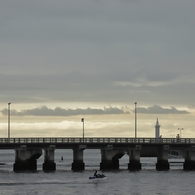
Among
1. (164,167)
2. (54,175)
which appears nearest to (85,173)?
(54,175)

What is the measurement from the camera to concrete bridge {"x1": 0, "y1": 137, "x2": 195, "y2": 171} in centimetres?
12175

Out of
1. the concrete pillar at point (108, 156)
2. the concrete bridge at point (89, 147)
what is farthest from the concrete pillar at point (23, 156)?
the concrete pillar at point (108, 156)

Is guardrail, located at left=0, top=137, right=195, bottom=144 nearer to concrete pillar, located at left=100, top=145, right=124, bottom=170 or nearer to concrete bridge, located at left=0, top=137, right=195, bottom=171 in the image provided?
concrete bridge, located at left=0, top=137, right=195, bottom=171

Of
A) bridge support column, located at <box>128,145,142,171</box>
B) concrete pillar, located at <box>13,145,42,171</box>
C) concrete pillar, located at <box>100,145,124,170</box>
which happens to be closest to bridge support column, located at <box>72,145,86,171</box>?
concrete pillar, located at <box>100,145,124,170</box>

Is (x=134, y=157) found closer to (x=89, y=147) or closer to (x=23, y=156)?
(x=89, y=147)

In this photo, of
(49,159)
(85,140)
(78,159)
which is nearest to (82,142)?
(85,140)

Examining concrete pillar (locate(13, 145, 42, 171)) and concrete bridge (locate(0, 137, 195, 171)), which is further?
concrete bridge (locate(0, 137, 195, 171))

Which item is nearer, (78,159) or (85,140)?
(78,159)

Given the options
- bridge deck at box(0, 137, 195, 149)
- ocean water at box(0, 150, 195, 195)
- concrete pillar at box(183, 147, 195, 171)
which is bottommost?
ocean water at box(0, 150, 195, 195)

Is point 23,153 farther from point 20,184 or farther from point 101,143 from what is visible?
point 20,184

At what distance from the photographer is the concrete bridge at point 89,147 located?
399 ft

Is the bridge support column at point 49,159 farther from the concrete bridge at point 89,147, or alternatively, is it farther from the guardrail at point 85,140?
the guardrail at point 85,140

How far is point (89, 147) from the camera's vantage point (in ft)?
405

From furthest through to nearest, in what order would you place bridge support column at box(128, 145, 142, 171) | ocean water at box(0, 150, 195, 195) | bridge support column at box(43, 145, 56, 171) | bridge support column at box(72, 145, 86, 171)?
bridge support column at box(128, 145, 142, 171) < bridge support column at box(72, 145, 86, 171) < bridge support column at box(43, 145, 56, 171) < ocean water at box(0, 150, 195, 195)
